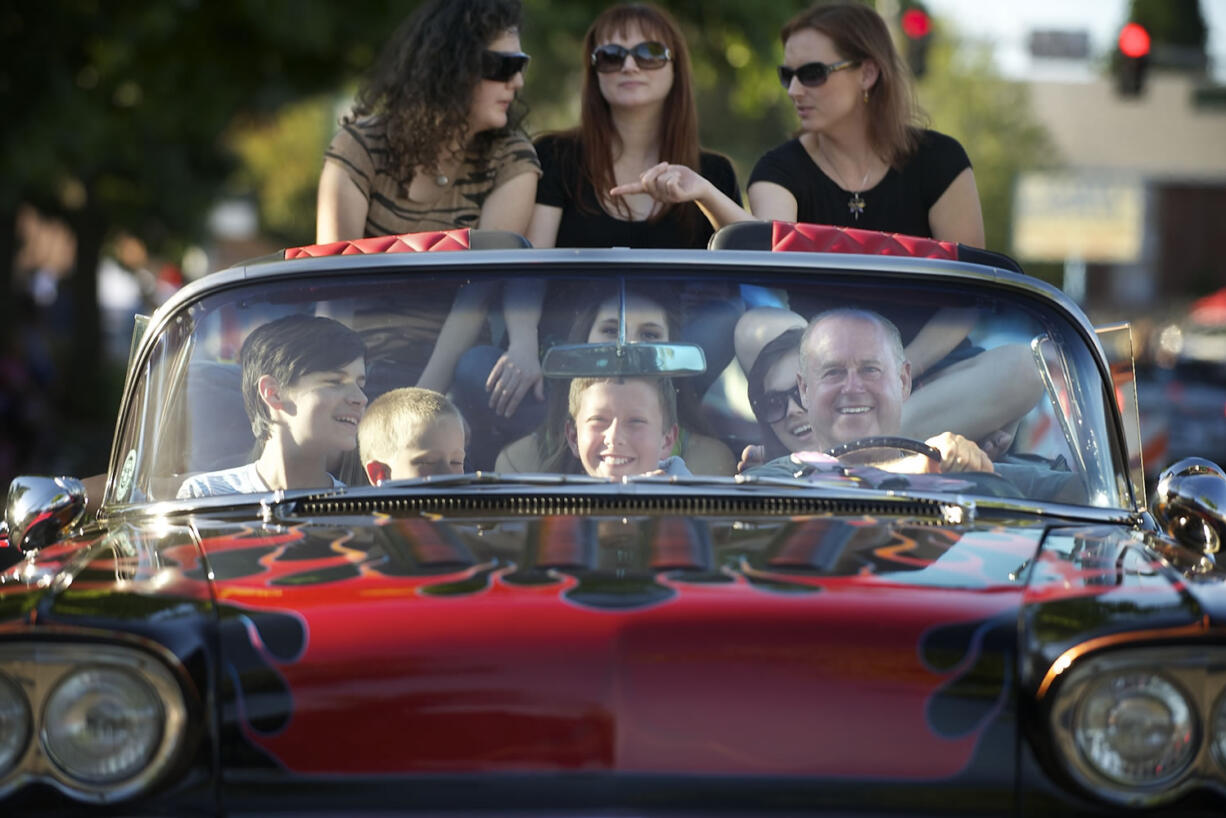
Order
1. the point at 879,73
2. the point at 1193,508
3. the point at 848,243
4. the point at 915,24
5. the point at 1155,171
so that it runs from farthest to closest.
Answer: the point at 1155,171 → the point at 915,24 → the point at 879,73 → the point at 848,243 → the point at 1193,508

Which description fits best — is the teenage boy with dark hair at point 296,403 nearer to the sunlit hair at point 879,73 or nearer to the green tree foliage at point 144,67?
the sunlit hair at point 879,73

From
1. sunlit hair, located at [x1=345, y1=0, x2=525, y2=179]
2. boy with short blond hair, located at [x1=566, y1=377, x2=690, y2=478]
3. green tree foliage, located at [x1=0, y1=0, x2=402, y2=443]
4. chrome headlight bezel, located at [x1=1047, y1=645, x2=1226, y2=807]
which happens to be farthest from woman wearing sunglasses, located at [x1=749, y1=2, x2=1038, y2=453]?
green tree foliage, located at [x1=0, y1=0, x2=402, y2=443]

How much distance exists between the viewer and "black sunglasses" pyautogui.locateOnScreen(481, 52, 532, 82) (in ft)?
17.6

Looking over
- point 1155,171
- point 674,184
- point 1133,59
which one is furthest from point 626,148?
point 1155,171

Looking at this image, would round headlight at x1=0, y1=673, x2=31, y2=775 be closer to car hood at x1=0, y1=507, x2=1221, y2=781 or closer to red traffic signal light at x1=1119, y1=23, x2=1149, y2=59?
car hood at x1=0, y1=507, x2=1221, y2=781

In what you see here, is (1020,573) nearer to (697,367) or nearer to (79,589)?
(697,367)

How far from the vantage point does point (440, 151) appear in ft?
17.5

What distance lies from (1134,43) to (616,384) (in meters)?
19.6

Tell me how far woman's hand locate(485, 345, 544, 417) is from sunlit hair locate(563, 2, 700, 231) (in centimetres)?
204

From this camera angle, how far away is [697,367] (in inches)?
138

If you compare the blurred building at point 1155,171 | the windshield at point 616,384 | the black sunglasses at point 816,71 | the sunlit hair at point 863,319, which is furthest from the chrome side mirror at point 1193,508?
the blurred building at point 1155,171

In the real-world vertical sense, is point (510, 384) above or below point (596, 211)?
below

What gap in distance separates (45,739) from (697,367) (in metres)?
1.48

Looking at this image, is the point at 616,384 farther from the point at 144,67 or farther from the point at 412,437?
the point at 144,67
